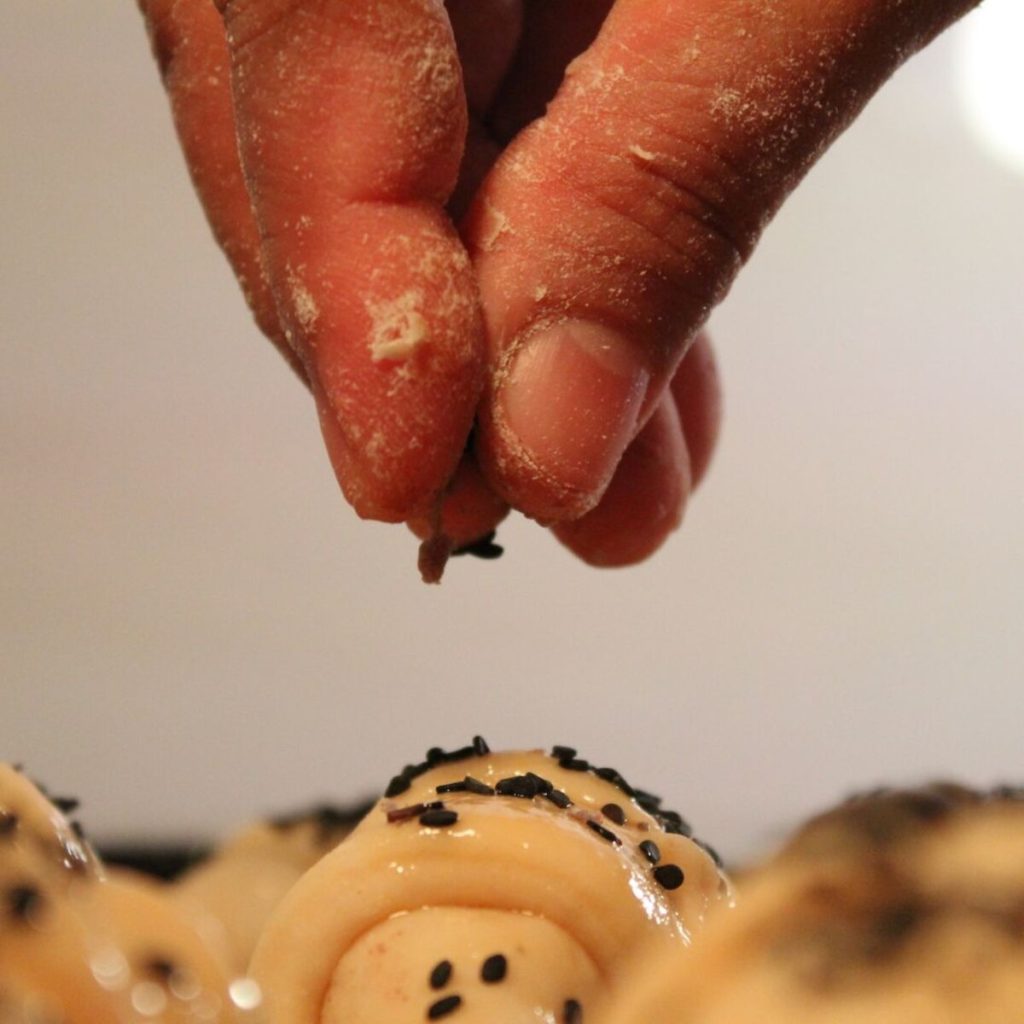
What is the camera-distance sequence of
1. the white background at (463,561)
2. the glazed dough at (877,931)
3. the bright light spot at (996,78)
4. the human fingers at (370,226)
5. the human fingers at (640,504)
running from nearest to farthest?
the glazed dough at (877,931)
the human fingers at (370,226)
the human fingers at (640,504)
the white background at (463,561)
the bright light spot at (996,78)

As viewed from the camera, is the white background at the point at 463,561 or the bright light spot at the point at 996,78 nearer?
the white background at the point at 463,561

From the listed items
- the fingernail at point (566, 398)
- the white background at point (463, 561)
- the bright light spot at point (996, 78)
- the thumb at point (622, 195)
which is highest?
the bright light spot at point (996, 78)

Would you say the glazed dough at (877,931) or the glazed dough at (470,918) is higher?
the glazed dough at (877,931)

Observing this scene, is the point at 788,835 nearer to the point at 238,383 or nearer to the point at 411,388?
the point at 411,388

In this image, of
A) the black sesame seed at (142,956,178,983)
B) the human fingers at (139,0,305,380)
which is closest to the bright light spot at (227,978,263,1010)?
the black sesame seed at (142,956,178,983)

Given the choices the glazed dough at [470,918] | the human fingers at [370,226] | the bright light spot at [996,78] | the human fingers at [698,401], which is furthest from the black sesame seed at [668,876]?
the bright light spot at [996,78]

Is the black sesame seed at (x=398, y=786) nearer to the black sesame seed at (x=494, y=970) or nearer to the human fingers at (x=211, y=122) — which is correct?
the black sesame seed at (x=494, y=970)

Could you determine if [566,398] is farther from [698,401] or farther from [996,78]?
[996,78]
